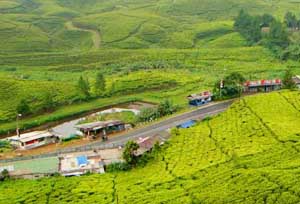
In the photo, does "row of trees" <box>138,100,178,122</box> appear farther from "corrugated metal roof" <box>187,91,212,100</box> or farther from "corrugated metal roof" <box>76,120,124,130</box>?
"corrugated metal roof" <box>187,91,212,100</box>

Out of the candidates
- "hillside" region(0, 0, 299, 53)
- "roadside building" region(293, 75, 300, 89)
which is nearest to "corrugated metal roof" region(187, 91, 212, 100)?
"roadside building" region(293, 75, 300, 89)

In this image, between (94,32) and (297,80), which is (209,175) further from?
(94,32)

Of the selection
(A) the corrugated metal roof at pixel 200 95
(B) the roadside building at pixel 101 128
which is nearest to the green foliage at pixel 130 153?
(B) the roadside building at pixel 101 128

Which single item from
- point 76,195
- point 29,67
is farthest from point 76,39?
point 76,195

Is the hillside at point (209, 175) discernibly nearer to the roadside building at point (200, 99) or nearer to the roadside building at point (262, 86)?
the roadside building at point (200, 99)

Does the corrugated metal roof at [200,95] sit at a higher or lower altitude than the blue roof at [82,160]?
higher

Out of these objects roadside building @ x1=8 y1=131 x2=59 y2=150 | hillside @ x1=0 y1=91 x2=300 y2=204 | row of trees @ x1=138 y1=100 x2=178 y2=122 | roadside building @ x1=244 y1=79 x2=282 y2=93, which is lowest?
hillside @ x1=0 y1=91 x2=300 y2=204

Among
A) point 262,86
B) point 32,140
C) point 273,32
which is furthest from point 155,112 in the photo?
point 273,32
